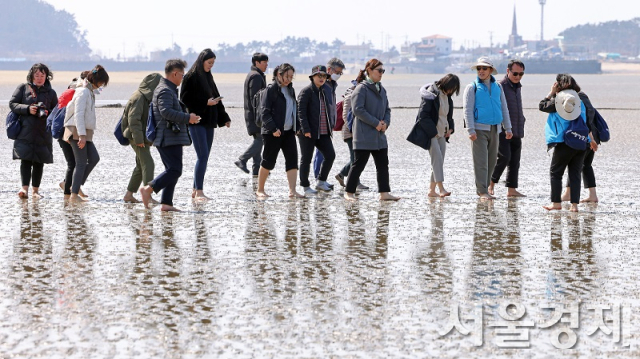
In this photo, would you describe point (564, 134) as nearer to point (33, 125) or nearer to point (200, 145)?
point (200, 145)

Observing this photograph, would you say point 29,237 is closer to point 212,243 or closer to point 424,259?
point 212,243

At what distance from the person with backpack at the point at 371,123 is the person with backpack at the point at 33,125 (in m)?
2.96

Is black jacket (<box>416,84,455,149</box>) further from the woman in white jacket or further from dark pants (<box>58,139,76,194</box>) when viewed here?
dark pants (<box>58,139,76,194</box>)

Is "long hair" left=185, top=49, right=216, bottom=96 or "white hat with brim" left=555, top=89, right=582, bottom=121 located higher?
"long hair" left=185, top=49, right=216, bottom=96

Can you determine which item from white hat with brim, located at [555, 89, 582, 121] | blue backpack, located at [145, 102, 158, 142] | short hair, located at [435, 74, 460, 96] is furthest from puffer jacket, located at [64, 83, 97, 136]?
white hat with brim, located at [555, 89, 582, 121]

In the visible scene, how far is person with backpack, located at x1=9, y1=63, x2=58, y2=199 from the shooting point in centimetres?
993

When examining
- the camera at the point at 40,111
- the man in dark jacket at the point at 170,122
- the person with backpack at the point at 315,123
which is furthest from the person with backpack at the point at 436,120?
the camera at the point at 40,111

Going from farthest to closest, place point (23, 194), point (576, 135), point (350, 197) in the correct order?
1. point (350, 197)
2. point (23, 194)
3. point (576, 135)

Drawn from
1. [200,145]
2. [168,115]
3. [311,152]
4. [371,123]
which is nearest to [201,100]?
[200,145]

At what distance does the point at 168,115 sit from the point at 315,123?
85.4 inches

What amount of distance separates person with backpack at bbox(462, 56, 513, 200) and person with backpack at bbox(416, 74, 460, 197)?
25cm

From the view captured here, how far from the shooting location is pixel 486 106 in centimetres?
1010

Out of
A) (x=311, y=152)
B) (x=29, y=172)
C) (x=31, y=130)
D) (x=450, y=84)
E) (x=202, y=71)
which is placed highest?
(x=202, y=71)

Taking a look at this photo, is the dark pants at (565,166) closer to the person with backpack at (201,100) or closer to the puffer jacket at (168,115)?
the person with backpack at (201,100)
